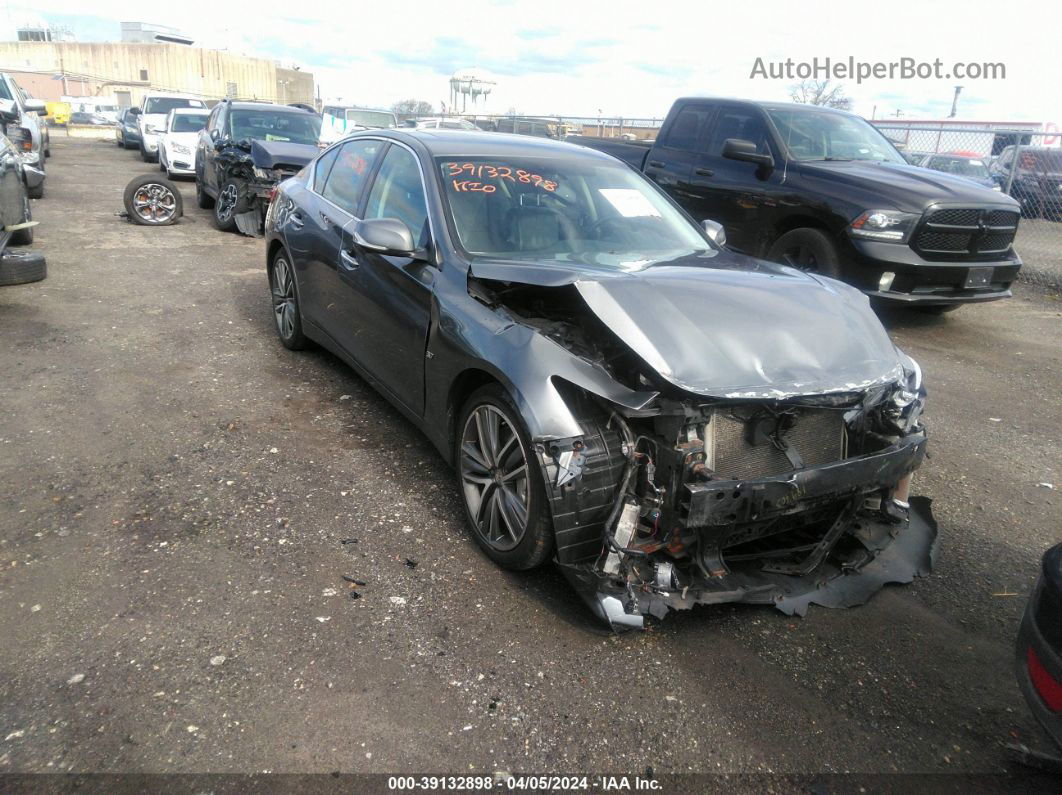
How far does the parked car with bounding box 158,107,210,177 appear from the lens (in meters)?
16.3

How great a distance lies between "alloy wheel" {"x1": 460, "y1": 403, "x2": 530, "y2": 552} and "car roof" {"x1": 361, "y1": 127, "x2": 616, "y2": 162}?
5.75 ft


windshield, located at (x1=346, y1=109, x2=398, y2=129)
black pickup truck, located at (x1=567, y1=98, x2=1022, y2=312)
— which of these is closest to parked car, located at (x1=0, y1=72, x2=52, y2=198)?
windshield, located at (x1=346, y1=109, x2=398, y2=129)

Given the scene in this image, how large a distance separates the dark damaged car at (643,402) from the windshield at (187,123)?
50.6ft

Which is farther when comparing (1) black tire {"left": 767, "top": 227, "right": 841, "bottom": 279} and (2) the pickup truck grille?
(1) black tire {"left": 767, "top": 227, "right": 841, "bottom": 279}

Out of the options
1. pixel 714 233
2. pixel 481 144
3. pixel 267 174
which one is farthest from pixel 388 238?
pixel 267 174

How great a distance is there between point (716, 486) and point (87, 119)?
45.6 m

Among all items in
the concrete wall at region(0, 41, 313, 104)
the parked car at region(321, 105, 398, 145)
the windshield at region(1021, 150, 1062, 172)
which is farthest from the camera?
the concrete wall at region(0, 41, 313, 104)

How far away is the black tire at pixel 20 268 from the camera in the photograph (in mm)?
7480

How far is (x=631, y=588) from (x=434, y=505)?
135cm

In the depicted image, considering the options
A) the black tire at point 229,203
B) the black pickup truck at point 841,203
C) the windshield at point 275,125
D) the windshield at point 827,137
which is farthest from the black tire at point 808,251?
the windshield at point 275,125

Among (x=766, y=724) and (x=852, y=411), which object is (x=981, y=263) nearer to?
(x=852, y=411)

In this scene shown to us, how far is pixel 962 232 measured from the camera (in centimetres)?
709

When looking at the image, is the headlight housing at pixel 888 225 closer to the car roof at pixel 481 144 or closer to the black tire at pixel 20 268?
the car roof at pixel 481 144

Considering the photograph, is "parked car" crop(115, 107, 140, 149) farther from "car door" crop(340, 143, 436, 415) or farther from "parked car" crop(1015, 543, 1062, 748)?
"parked car" crop(1015, 543, 1062, 748)
